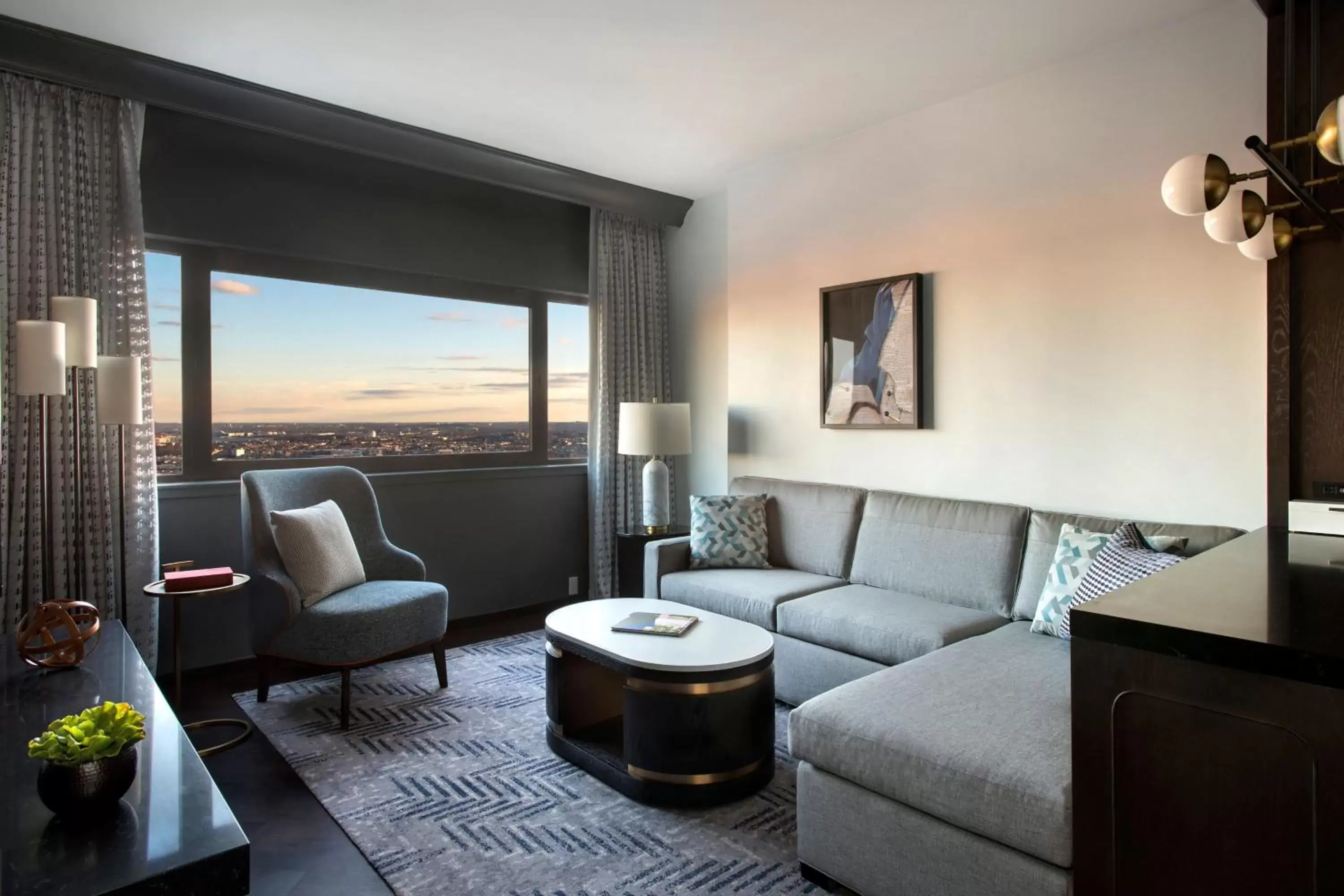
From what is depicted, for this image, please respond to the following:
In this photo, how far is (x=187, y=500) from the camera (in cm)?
354

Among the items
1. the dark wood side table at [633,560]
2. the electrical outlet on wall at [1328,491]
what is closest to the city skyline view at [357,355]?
the dark wood side table at [633,560]

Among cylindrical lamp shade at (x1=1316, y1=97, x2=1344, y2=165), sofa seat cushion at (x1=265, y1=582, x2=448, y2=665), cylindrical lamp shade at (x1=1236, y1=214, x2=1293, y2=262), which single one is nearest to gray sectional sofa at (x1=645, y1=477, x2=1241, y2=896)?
cylindrical lamp shade at (x1=1236, y1=214, x2=1293, y2=262)

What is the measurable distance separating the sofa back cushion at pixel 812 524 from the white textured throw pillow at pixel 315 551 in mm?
2029

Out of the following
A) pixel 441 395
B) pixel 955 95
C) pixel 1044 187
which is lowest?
pixel 441 395

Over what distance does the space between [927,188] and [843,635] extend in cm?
212

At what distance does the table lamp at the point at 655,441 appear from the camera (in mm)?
4359

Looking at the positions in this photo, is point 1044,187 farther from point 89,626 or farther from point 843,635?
point 89,626

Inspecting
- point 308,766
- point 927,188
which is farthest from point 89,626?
point 927,188

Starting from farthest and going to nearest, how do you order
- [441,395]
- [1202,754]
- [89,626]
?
[441,395] < [89,626] < [1202,754]

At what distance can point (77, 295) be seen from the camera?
316cm

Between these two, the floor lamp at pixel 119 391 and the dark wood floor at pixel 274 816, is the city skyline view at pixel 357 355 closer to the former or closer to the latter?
the floor lamp at pixel 119 391

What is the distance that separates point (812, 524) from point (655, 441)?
1.03 metres

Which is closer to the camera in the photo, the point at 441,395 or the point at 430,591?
the point at 430,591

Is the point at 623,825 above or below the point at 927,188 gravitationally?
below
